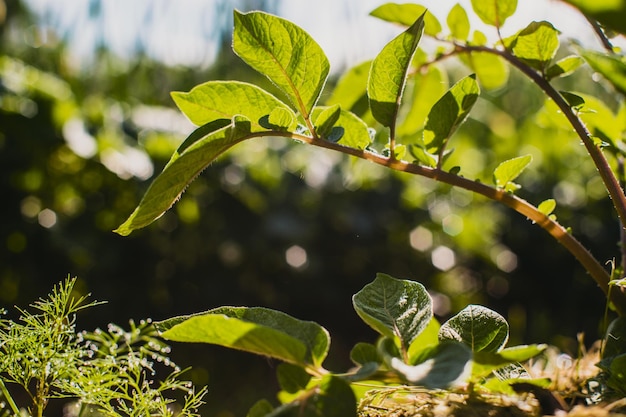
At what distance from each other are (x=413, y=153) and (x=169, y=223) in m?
1.44

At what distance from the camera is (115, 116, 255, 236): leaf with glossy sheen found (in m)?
0.30

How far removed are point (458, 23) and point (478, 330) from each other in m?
0.28

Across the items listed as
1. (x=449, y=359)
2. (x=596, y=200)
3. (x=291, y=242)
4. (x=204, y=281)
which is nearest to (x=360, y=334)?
(x=291, y=242)

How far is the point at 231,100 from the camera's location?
14.2 inches

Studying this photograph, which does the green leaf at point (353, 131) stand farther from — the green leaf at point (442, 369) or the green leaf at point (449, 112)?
the green leaf at point (442, 369)

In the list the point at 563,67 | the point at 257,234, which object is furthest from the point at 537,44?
the point at 257,234

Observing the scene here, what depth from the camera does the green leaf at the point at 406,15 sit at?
51cm

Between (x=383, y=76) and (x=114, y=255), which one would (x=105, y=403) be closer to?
(x=383, y=76)

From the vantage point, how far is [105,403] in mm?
368

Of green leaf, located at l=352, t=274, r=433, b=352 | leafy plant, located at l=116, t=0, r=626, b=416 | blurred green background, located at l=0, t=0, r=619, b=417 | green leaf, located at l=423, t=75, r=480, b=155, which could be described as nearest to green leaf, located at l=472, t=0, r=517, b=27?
leafy plant, located at l=116, t=0, r=626, b=416

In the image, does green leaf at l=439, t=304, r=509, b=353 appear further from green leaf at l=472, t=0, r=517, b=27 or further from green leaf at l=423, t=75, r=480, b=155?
green leaf at l=472, t=0, r=517, b=27

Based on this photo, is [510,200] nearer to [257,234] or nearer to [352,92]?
[352,92]

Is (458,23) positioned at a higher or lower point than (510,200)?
higher

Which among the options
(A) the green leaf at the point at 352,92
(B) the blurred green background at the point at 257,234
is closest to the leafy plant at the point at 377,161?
(A) the green leaf at the point at 352,92
